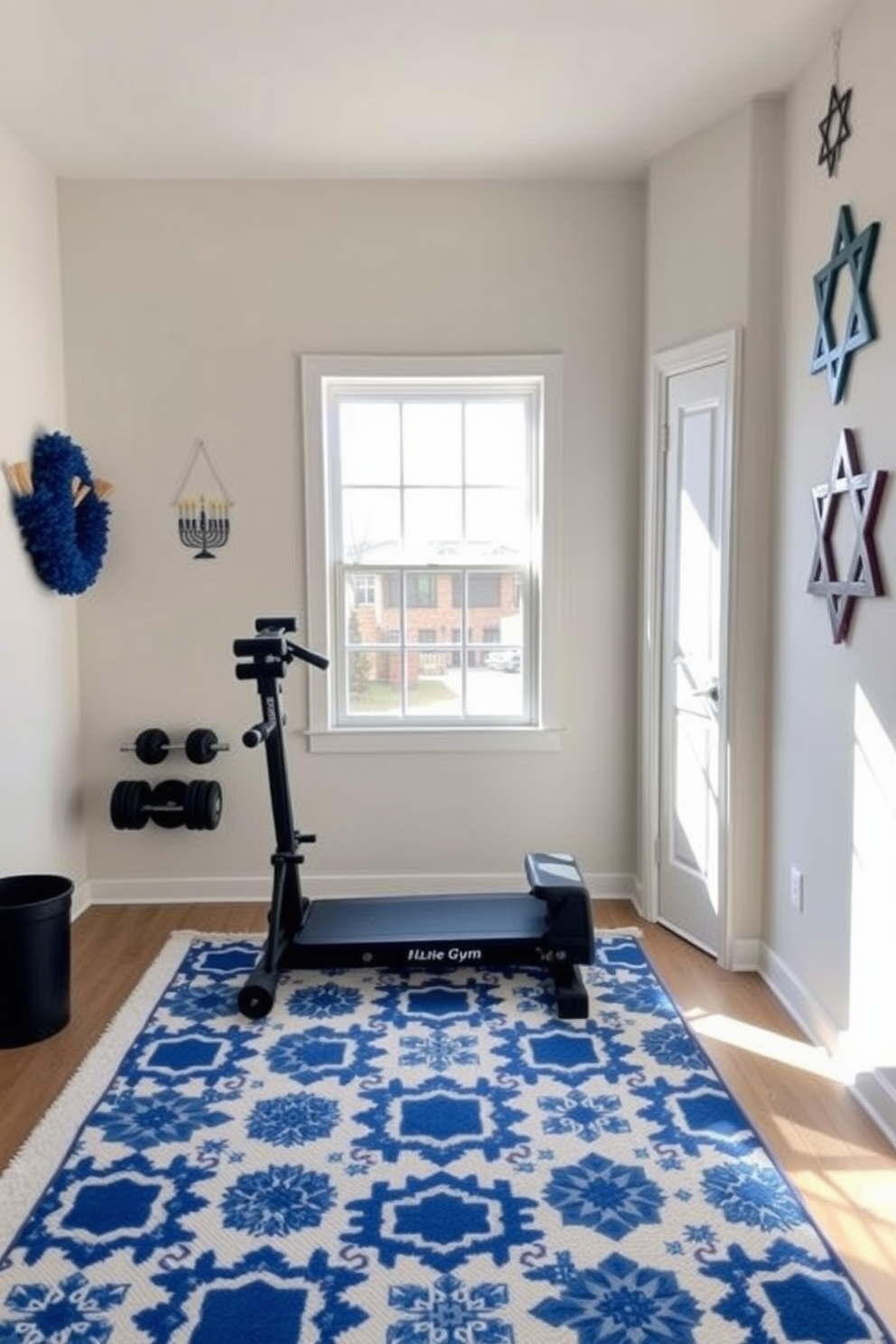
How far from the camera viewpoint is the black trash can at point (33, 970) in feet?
9.55

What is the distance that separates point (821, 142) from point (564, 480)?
1568mm

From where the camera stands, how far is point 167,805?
411 centimetres

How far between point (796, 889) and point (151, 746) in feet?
8.50

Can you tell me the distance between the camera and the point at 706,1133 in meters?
2.47

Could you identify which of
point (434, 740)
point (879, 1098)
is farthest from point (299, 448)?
point (879, 1098)

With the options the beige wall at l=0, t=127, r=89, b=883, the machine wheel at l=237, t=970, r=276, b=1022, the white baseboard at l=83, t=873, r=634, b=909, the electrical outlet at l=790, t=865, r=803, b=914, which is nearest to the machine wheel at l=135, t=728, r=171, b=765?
the beige wall at l=0, t=127, r=89, b=883

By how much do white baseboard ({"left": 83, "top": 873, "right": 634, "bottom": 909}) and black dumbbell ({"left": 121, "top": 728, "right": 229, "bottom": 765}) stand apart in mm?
557

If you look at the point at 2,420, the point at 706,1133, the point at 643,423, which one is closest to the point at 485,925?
the point at 706,1133

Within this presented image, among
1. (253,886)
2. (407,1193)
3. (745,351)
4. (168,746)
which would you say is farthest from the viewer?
Answer: (253,886)

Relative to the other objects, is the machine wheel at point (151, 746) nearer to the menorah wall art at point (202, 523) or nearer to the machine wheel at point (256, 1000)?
the menorah wall art at point (202, 523)

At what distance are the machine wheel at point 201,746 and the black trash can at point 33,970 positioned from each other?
103 cm

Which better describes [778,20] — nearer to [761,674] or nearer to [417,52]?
[417,52]

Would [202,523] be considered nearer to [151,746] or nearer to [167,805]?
[151,746]

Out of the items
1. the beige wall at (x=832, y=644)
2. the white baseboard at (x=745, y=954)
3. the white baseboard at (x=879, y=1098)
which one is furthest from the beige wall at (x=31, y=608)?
the white baseboard at (x=879, y=1098)
